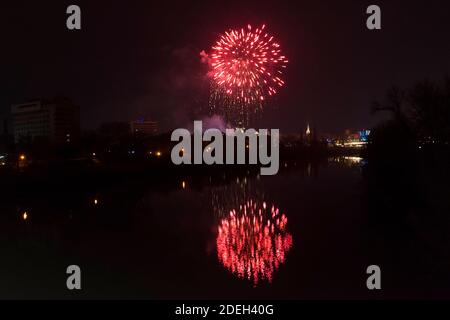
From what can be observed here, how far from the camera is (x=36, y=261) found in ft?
44.2

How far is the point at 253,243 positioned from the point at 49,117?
129657 millimetres

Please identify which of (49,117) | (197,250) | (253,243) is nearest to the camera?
(197,250)

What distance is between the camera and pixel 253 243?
1539 cm

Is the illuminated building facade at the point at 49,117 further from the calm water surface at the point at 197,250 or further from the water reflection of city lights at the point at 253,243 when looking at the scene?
the water reflection of city lights at the point at 253,243

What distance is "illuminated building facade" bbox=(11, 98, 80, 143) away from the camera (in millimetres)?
130625

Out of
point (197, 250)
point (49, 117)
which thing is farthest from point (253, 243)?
point (49, 117)

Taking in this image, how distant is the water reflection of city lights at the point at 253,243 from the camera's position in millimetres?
12305

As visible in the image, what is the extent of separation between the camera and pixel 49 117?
436ft

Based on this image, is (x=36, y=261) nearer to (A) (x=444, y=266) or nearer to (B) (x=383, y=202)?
(A) (x=444, y=266)

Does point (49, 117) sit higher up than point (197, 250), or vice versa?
point (49, 117)

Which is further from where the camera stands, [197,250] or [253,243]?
[253,243]

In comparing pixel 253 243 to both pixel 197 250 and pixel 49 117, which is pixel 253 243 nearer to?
pixel 197 250

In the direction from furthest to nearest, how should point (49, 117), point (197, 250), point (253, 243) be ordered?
1. point (49, 117)
2. point (253, 243)
3. point (197, 250)
